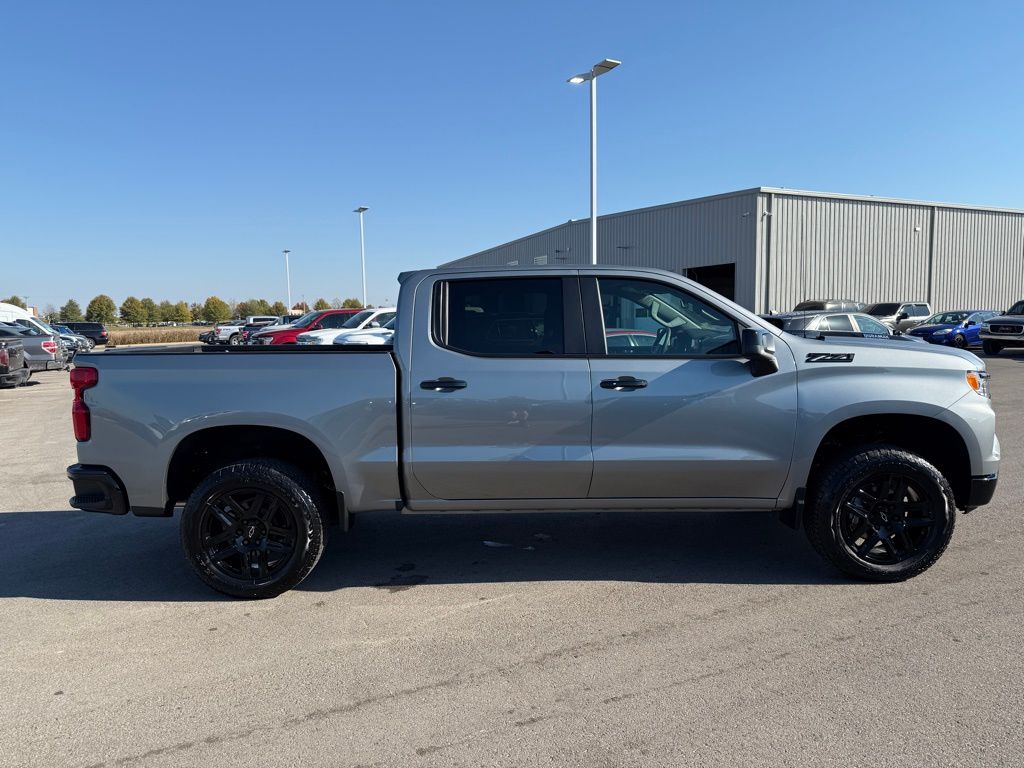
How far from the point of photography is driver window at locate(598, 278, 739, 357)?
4.37 meters

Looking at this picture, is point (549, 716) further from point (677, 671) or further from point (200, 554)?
point (200, 554)

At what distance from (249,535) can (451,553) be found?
1.41m

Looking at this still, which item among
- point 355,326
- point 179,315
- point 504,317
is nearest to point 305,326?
point 355,326

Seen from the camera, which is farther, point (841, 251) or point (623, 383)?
point (841, 251)

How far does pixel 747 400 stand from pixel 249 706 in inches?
118

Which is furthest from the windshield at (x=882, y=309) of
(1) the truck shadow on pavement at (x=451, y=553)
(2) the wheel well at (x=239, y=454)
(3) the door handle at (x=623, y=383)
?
(2) the wheel well at (x=239, y=454)

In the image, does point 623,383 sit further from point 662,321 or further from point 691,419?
point 662,321

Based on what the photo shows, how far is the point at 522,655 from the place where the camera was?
3572mm

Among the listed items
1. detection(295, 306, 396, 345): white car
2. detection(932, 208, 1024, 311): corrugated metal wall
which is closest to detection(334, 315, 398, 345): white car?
detection(295, 306, 396, 345): white car

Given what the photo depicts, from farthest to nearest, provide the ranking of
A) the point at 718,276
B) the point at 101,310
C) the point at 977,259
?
the point at 101,310, the point at 977,259, the point at 718,276

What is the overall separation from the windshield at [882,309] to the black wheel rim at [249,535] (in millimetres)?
29789

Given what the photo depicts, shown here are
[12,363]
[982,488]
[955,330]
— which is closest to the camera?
[982,488]

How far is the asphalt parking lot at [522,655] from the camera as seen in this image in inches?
112

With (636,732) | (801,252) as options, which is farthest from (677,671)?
(801,252)
